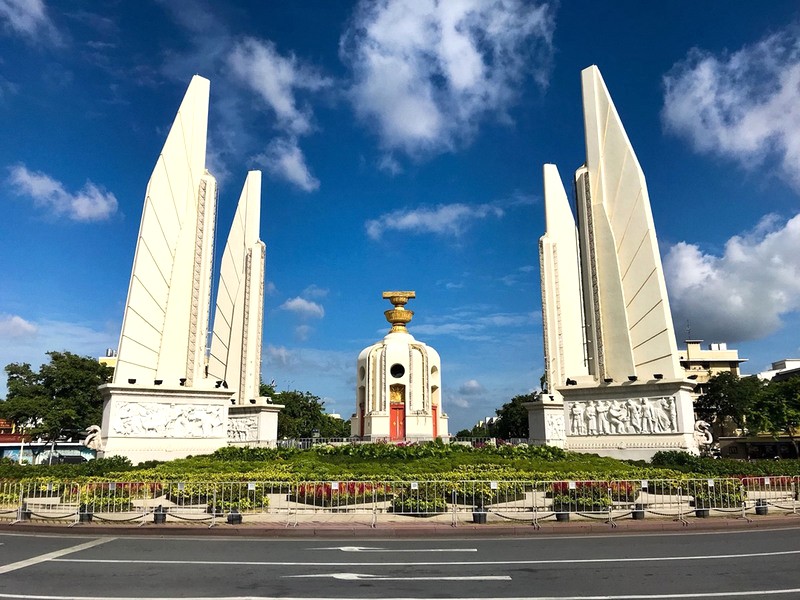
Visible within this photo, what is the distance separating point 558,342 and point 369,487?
18.7m

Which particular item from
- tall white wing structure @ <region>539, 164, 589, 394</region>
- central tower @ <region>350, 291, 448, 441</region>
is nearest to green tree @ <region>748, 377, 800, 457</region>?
tall white wing structure @ <region>539, 164, 589, 394</region>

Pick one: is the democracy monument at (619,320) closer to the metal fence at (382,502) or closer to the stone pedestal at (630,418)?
the stone pedestal at (630,418)

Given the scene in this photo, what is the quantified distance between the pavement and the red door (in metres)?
25.9

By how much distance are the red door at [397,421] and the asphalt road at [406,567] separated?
90.7 ft

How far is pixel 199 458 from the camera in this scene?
18594mm

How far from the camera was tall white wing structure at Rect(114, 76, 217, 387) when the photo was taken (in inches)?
794

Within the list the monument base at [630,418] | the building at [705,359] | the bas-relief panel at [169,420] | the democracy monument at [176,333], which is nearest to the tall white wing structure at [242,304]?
the democracy monument at [176,333]

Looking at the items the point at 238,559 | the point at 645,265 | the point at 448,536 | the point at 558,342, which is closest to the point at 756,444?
the point at 558,342

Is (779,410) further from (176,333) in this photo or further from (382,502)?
(176,333)

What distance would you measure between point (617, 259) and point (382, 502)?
41.7 feet

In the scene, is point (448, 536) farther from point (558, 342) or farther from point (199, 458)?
point (558, 342)

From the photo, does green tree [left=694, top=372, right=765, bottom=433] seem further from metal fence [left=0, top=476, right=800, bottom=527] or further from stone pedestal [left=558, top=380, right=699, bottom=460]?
metal fence [left=0, top=476, right=800, bottom=527]

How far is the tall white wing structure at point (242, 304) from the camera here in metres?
28.7

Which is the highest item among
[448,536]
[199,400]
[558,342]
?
[558,342]
